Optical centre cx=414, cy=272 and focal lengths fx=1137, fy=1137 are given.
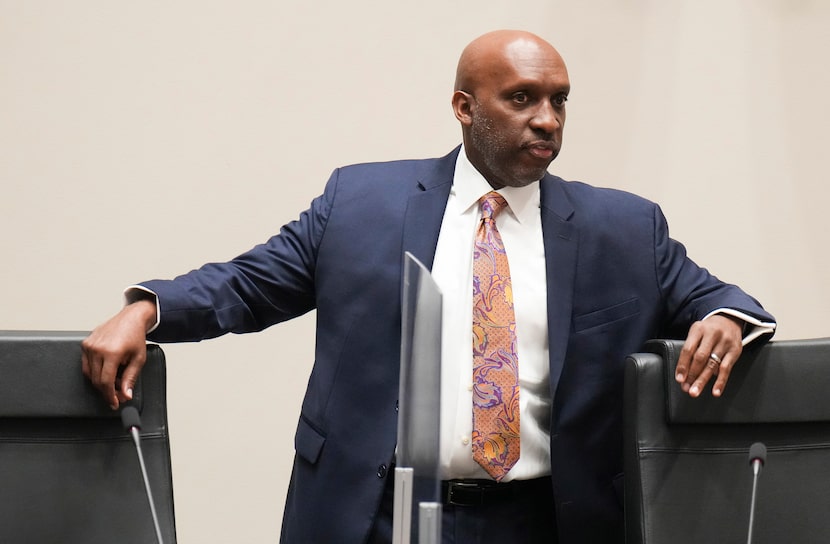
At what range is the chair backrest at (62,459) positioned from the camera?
1.76 metres

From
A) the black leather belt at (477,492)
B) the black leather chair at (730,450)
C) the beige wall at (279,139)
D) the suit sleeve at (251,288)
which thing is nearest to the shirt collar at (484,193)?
the suit sleeve at (251,288)

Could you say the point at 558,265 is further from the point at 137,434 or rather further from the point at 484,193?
the point at 137,434

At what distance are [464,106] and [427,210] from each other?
0.76 ft

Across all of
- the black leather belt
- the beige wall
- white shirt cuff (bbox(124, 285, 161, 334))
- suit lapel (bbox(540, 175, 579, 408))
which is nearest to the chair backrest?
white shirt cuff (bbox(124, 285, 161, 334))

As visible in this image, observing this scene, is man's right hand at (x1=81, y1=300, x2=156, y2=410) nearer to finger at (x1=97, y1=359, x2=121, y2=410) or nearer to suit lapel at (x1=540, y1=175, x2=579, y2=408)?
finger at (x1=97, y1=359, x2=121, y2=410)

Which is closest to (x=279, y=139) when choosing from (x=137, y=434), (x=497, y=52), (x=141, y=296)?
(x=497, y=52)

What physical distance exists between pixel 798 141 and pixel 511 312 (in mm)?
1595

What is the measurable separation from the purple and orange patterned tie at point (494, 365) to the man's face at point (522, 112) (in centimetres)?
15

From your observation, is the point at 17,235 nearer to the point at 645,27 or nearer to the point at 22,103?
the point at 22,103

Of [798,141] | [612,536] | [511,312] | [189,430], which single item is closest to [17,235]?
[189,430]

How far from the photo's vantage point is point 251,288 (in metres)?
2.11

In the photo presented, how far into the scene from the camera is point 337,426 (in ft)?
6.73

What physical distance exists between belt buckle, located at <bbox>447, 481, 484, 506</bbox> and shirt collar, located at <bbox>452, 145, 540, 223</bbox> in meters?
0.51

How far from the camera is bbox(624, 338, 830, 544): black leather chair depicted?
6.21 ft
